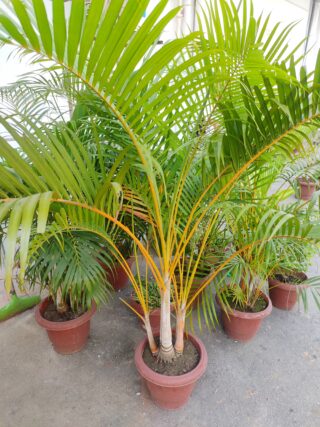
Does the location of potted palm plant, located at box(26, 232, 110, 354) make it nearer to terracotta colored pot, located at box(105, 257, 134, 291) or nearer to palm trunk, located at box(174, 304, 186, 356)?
palm trunk, located at box(174, 304, 186, 356)

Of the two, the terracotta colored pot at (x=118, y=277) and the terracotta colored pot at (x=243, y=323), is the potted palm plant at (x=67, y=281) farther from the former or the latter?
the terracotta colored pot at (x=243, y=323)

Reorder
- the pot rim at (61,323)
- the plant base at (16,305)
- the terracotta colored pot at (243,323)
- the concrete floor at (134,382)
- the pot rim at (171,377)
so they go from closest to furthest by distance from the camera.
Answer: the pot rim at (171,377) < the concrete floor at (134,382) < the pot rim at (61,323) < the terracotta colored pot at (243,323) < the plant base at (16,305)

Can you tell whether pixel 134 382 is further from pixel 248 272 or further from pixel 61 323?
pixel 248 272

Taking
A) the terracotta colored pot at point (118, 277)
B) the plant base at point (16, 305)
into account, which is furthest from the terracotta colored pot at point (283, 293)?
the plant base at point (16, 305)

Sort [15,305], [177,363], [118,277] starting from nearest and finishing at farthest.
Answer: [177,363] → [15,305] → [118,277]

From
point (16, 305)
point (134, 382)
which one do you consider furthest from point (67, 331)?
point (16, 305)

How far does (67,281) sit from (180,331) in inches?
17.4

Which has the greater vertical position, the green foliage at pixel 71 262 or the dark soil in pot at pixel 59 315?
the green foliage at pixel 71 262

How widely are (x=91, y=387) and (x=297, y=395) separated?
2.75 ft

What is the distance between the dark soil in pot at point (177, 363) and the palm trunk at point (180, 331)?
3cm

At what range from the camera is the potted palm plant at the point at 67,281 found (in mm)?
1031

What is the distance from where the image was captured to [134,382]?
4.11 ft

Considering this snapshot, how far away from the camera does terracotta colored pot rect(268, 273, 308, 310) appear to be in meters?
1.61

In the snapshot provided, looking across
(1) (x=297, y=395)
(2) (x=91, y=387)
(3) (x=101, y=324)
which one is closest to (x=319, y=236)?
(1) (x=297, y=395)
